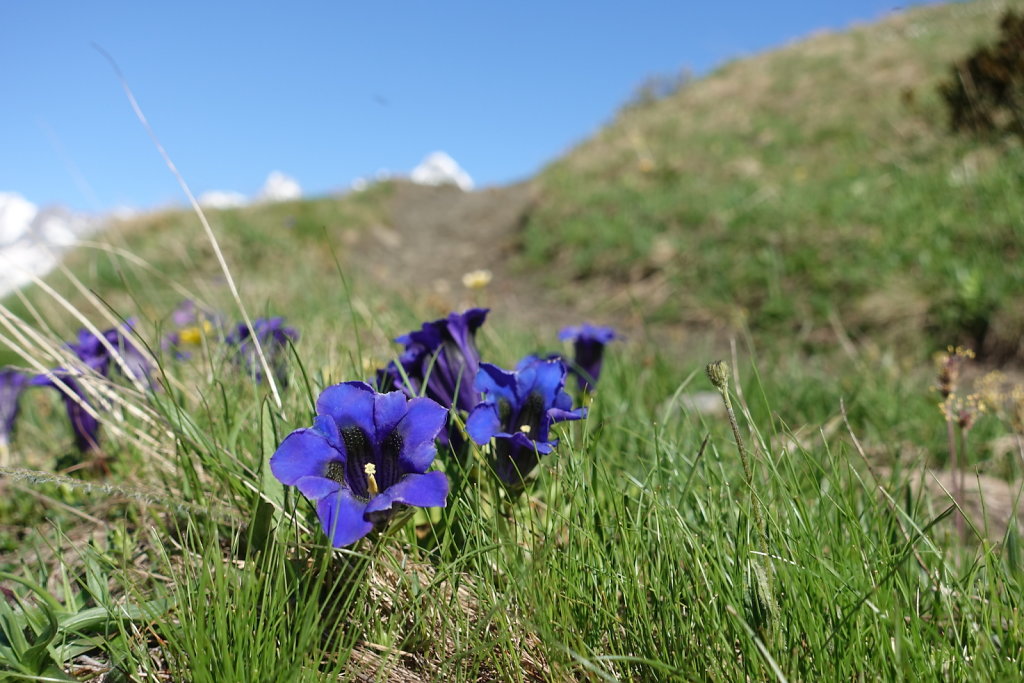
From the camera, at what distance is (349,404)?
1287 mm

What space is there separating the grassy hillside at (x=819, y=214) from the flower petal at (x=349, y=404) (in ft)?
7.68

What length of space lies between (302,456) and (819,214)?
7186 mm

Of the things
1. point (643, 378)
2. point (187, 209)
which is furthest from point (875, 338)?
point (187, 209)

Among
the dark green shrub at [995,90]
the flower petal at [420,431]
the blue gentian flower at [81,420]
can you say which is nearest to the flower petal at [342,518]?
the flower petal at [420,431]

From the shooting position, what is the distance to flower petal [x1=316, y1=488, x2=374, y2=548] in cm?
116

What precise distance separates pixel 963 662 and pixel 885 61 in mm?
16538

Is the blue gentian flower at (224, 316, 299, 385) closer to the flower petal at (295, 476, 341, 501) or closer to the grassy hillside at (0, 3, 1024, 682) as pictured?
the grassy hillside at (0, 3, 1024, 682)

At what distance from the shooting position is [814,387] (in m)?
3.58

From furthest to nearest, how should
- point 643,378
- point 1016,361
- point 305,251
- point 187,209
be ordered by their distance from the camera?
point 187,209
point 305,251
point 1016,361
point 643,378

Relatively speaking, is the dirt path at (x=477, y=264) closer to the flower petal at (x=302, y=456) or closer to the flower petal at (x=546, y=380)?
the flower petal at (x=546, y=380)

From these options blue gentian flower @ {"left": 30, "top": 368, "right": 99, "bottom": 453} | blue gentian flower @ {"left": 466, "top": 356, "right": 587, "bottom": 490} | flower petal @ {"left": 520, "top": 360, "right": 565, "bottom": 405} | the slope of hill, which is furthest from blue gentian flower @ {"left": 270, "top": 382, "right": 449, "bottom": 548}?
blue gentian flower @ {"left": 30, "top": 368, "right": 99, "bottom": 453}

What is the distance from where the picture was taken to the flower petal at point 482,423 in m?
1.33

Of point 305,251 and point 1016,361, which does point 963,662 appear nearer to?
point 1016,361

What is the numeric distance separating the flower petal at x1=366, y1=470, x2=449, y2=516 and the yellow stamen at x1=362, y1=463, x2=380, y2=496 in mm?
59
